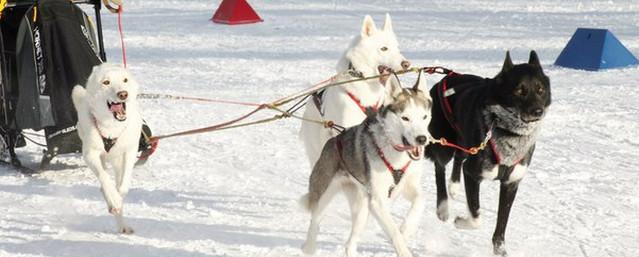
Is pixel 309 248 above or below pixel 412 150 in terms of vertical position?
below

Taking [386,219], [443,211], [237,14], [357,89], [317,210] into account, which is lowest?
[237,14]

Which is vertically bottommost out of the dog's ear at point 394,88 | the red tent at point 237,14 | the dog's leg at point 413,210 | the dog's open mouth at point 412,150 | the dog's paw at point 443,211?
the red tent at point 237,14

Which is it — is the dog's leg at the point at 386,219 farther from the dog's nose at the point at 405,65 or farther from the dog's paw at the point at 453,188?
the dog's nose at the point at 405,65

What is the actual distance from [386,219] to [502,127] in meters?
0.80

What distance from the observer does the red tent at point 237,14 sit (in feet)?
48.2

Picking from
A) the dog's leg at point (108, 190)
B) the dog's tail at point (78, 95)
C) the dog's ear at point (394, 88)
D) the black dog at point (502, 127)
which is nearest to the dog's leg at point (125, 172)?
the dog's leg at point (108, 190)

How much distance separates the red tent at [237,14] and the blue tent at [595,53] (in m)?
5.96

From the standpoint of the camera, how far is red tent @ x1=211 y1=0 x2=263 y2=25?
14703 millimetres

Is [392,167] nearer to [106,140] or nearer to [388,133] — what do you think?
[388,133]

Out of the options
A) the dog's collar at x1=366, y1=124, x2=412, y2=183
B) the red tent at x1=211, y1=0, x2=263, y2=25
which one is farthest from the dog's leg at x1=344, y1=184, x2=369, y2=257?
the red tent at x1=211, y1=0, x2=263, y2=25

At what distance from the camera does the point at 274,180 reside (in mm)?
6113

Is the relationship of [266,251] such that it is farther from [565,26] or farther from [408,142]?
[565,26]

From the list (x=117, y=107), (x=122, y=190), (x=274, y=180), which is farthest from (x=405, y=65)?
(x=122, y=190)

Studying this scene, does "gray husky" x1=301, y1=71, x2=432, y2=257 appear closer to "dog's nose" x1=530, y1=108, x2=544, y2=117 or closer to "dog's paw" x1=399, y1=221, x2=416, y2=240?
"dog's paw" x1=399, y1=221, x2=416, y2=240
